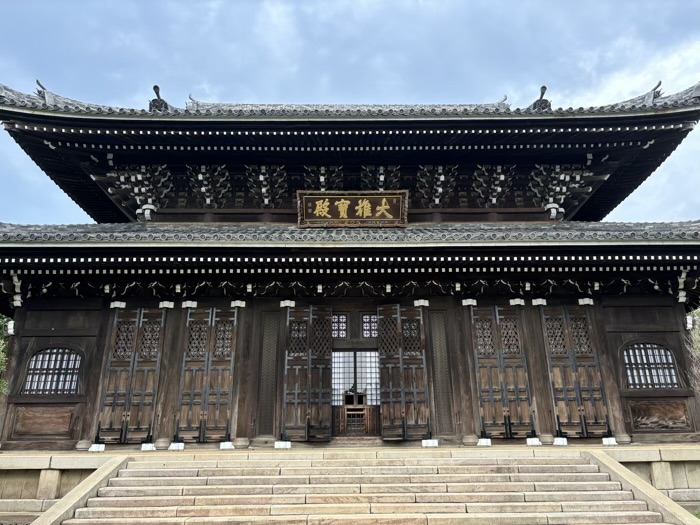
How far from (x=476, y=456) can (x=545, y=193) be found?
28.0ft

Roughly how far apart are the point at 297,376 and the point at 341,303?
7.48 feet

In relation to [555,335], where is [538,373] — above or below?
below

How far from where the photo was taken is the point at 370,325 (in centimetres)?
1256

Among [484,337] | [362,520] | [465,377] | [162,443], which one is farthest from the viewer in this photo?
[484,337]

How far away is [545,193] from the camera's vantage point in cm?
1432

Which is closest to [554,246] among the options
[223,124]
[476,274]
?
[476,274]

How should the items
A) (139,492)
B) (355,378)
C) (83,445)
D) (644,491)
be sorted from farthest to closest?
(355,378), (83,445), (139,492), (644,491)

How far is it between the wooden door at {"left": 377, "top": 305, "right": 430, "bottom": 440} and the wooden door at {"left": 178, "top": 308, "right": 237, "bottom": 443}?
3985 mm

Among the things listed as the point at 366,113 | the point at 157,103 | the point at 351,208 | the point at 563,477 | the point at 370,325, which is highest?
the point at 157,103

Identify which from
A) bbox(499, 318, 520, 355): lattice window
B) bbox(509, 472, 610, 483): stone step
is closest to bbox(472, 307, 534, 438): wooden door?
bbox(499, 318, 520, 355): lattice window

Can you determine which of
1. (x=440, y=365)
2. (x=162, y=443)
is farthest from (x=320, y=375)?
(x=162, y=443)

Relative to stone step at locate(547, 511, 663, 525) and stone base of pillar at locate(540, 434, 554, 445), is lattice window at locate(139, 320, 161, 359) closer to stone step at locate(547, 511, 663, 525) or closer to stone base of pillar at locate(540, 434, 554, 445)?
stone step at locate(547, 511, 663, 525)

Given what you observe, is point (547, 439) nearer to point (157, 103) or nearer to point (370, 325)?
point (370, 325)

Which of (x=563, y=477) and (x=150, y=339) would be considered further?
(x=150, y=339)
